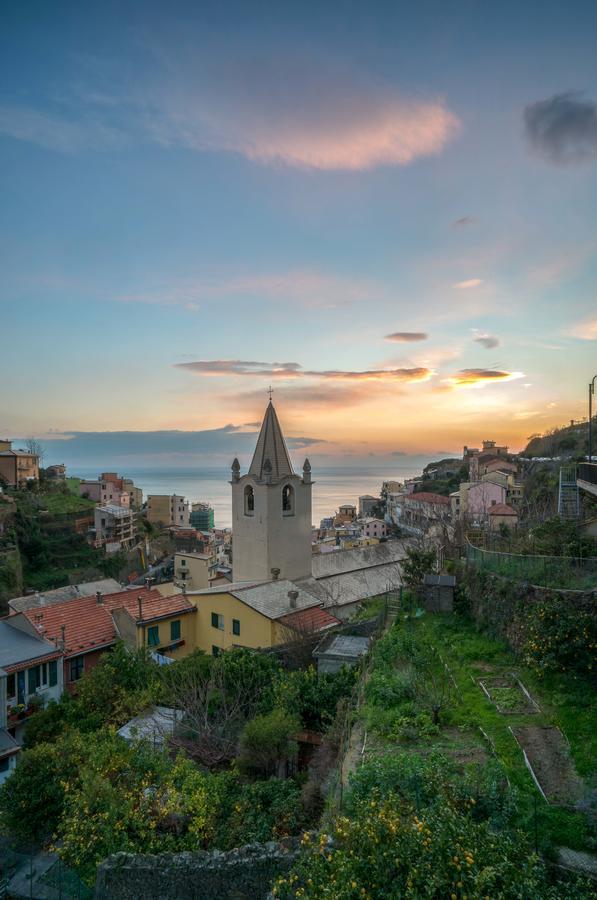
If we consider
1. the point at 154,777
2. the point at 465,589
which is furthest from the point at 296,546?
the point at 154,777

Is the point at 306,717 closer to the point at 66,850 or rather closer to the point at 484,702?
the point at 484,702

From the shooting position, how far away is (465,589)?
48.3 feet

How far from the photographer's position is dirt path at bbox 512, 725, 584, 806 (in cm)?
639

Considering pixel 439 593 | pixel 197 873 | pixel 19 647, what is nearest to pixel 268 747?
pixel 197 873

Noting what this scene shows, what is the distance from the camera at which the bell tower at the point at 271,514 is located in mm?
24859

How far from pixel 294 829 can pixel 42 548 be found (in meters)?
51.9

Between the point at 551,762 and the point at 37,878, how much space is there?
30.7 feet

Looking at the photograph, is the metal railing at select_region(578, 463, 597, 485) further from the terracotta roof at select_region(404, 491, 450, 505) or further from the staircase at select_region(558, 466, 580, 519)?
the terracotta roof at select_region(404, 491, 450, 505)

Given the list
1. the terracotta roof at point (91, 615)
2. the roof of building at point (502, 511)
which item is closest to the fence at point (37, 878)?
the terracotta roof at point (91, 615)

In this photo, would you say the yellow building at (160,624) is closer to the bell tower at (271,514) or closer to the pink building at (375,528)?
the bell tower at (271,514)

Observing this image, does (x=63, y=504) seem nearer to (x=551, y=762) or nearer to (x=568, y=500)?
(x=568, y=500)

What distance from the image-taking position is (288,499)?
85.0 ft

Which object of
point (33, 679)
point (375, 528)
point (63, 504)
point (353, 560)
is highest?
point (63, 504)

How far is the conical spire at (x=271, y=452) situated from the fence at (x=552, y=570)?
14040 mm
